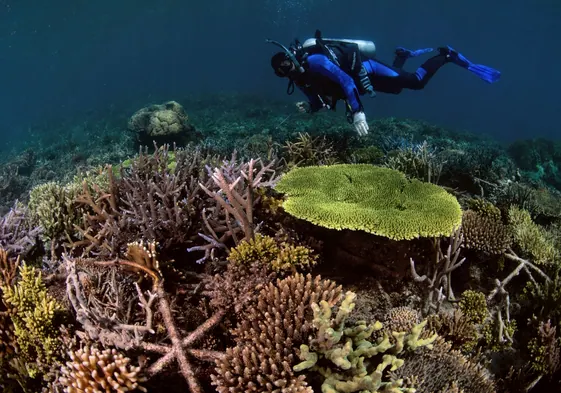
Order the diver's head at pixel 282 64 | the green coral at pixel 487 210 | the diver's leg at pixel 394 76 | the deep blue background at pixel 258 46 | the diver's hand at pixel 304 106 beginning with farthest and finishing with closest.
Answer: the deep blue background at pixel 258 46 < the diver's leg at pixel 394 76 < the diver's hand at pixel 304 106 < the diver's head at pixel 282 64 < the green coral at pixel 487 210

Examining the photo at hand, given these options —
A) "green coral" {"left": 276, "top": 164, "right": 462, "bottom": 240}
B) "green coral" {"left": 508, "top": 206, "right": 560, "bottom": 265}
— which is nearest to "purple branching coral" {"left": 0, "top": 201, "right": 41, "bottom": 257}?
"green coral" {"left": 276, "top": 164, "right": 462, "bottom": 240}

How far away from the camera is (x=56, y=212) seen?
4312 millimetres

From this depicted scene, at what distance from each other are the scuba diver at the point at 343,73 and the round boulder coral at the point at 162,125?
23.8 feet

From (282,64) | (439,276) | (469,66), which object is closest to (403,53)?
(469,66)

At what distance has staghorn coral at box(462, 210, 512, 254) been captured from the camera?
405 centimetres

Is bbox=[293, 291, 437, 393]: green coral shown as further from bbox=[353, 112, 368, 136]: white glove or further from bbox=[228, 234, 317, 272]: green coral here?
bbox=[353, 112, 368, 136]: white glove

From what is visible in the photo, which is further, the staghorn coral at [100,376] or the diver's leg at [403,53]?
the diver's leg at [403,53]

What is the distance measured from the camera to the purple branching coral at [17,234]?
417cm

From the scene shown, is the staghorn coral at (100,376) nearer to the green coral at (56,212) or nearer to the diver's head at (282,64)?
the green coral at (56,212)

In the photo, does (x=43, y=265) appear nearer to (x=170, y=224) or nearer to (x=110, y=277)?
(x=110, y=277)

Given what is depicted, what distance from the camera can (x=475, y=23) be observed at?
86250 mm

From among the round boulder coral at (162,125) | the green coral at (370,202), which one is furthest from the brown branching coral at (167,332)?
the round boulder coral at (162,125)

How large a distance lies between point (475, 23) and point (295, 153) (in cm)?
10503

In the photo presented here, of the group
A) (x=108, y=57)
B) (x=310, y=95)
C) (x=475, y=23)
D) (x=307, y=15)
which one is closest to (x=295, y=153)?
(x=310, y=95)
